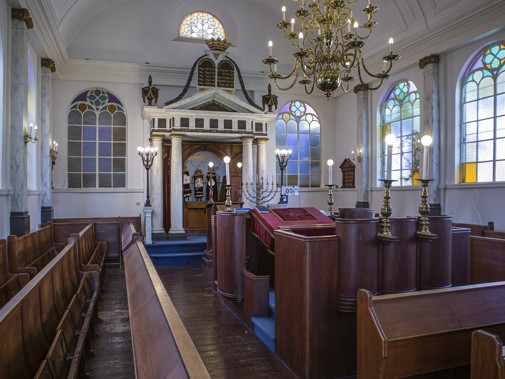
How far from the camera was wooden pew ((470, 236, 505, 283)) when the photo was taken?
4.56 metres

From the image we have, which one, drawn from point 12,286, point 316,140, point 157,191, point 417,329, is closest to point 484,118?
point 316,140

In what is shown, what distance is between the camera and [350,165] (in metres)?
12.5

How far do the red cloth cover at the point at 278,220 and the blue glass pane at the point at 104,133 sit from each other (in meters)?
7.74

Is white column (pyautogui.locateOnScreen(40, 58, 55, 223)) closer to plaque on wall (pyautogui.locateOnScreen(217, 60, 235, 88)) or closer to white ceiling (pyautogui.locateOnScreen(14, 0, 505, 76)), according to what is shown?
white ceiling (pyautogui.locateOnScreen(14, 0, 505, 76))

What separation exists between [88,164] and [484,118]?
991 centimetres

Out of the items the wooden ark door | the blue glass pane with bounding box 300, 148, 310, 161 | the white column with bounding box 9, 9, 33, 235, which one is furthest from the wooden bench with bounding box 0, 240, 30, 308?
the blue glass pane with bounding box 300, 148, 310, 161

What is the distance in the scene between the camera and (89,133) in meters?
11.7

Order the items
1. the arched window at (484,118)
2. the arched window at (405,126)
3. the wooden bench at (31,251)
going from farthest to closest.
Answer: the arched window at (405,126)
the arched window at (484,118)
the wooden bench at (31,251)

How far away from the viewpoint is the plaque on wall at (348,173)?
493 inches

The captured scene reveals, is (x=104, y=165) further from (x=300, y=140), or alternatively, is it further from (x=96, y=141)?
(x=300, y=140)

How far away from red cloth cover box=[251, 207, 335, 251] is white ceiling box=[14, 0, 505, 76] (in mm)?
5657

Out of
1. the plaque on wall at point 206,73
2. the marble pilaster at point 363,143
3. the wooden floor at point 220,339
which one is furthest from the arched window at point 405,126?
the wooden floor at point 220,339

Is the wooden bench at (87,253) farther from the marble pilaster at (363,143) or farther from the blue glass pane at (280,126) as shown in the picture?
the marble pilaster at (363,143)

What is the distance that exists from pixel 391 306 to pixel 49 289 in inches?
95.8
